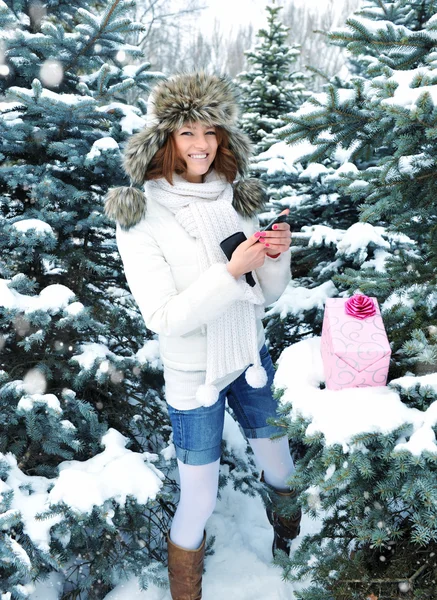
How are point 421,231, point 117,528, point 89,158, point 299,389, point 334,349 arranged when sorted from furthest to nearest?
point 89,158
point 117,528
point 421,231
point 299,389
point 334,349

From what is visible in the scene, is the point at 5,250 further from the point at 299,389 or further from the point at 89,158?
the point at 299,389

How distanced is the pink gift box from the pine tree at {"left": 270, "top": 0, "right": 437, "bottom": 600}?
0.10 metres

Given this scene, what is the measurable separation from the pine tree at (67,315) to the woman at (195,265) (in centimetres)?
36

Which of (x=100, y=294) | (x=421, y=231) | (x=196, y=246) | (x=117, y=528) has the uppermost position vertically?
(x=421, y=231)

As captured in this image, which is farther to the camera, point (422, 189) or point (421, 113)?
point (422, 189)

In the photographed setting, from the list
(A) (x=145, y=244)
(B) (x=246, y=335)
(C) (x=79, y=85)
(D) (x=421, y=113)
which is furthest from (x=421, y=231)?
(C) (x=79, y=85)

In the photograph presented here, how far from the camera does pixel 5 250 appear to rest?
2.75 metres

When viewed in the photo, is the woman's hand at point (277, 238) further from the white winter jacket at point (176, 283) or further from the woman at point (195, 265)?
the white winter jacket at point (176, 283)

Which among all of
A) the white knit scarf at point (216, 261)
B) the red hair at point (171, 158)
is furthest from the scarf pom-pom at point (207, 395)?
the red hair at point (171, 158)

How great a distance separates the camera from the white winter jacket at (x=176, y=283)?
197 centimetres

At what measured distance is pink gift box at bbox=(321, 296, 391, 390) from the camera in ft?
5.20

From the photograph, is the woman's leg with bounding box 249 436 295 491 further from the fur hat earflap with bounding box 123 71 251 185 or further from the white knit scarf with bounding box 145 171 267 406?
the fur hat earflap with bounding box 123 71 251 185

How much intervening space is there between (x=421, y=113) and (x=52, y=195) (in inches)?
81.4

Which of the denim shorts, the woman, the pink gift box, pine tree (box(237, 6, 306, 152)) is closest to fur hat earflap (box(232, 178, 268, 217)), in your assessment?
the woman
